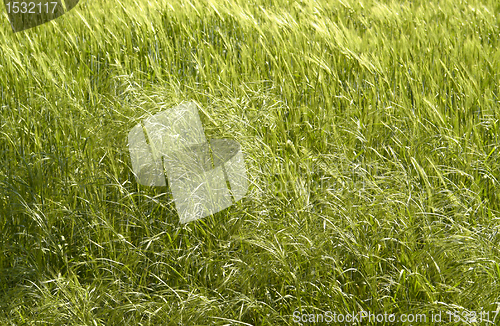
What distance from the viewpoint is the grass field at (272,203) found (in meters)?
1.28

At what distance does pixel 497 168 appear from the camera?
1.54 m

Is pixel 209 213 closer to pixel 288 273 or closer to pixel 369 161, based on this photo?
pixel 288 273

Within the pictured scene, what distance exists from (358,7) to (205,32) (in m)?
1.13

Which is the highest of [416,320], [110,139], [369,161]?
[110,139]

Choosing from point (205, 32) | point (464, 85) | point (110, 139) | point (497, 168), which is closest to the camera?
point (497, 168)

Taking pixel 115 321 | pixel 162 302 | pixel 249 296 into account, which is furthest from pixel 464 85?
pixel 115 321

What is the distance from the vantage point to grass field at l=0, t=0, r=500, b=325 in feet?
4.19

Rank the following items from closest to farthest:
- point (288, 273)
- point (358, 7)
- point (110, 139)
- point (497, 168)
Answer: point (288, 273), point (497, 168), point (110, 139), point (358, 7)

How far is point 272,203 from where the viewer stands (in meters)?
1.48

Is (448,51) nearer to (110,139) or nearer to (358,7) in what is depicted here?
(358,7)

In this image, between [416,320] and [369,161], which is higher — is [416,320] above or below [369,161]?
below

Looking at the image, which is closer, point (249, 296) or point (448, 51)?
point (249, 296)

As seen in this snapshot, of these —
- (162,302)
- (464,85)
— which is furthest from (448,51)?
(162,302)

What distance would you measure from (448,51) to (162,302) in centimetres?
168
